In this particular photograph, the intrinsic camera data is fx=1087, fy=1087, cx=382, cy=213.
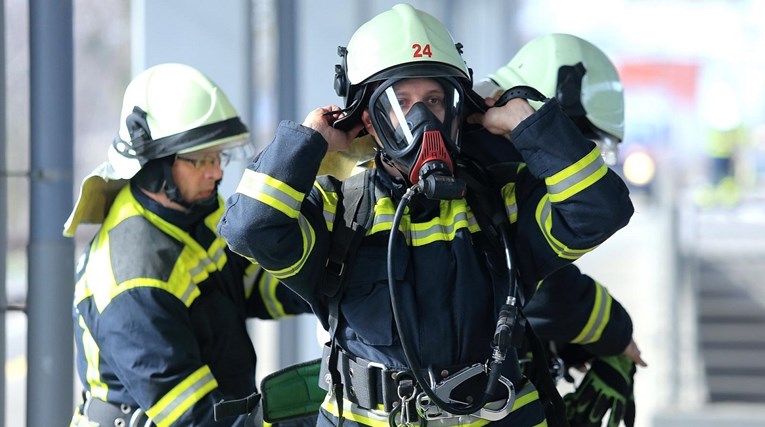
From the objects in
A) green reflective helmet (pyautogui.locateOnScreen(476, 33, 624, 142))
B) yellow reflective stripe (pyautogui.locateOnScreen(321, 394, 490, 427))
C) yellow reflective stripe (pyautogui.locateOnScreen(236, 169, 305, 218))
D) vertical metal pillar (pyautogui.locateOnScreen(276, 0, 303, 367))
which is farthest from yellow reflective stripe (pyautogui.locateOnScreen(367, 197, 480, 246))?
vertical metal pillar (pyautogui.locateOnScreen(276, 0, 303, 367))

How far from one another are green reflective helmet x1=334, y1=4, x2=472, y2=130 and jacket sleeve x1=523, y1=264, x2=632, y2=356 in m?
0.71

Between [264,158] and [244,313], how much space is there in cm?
105

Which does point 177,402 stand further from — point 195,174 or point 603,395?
point 603,395

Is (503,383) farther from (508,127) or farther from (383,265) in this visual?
(508,127)

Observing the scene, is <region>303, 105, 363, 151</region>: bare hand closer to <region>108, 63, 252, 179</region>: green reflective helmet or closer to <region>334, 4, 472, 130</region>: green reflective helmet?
<region>334, 4, 472, 130</region>: green reflective helmet

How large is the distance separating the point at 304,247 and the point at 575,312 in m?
0.93

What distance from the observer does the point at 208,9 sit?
14.6 ft

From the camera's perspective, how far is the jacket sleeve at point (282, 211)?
92.0 inches

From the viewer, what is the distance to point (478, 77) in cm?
1302

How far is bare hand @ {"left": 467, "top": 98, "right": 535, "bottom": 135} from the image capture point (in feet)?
8.04

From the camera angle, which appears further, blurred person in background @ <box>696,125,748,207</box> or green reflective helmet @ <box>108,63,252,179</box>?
blurred person in background @ <box>696,125,748,207</box>

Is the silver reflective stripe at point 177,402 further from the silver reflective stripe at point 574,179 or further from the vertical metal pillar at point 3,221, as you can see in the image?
the silver reflective stripe at point 574,179

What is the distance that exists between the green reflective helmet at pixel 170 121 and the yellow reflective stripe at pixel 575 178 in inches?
46.3

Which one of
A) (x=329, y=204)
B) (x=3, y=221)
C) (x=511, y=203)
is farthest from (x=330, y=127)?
(x=3, y=221)
